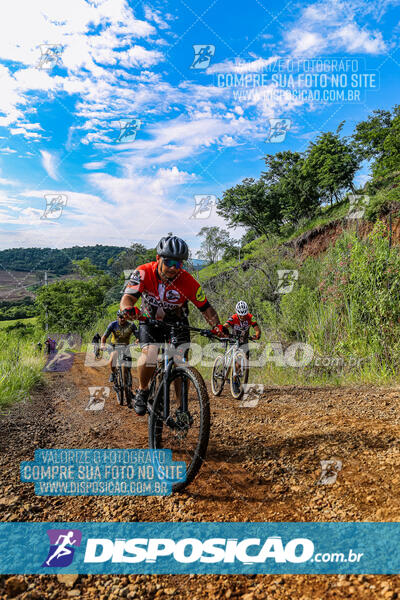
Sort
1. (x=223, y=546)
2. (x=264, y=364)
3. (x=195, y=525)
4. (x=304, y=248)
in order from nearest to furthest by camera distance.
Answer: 1. (x=223, y=546)
2. (x=195, y=525)
3. (x=264, y=364)
4. (x=304, y=248)

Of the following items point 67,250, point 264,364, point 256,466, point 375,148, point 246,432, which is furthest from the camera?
point 67,250

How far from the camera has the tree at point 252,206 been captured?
133ft

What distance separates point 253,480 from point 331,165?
132ft

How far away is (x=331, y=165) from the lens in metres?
37.4

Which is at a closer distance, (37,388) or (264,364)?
(37,388)

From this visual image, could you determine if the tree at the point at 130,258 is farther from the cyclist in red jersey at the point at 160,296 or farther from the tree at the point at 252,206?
the cyclist in red jersey at the point at 160,296

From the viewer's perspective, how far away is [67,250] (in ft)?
162

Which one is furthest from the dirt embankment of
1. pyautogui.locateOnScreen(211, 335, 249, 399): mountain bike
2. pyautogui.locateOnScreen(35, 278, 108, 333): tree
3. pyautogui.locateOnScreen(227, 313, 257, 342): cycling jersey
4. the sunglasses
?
pyautogui.locateOnScreen(35, 278, 108, 333): tree

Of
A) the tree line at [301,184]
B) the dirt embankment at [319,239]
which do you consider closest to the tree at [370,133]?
the tree line at [301,184]

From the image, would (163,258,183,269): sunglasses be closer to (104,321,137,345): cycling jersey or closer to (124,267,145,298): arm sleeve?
(124,267,145,298): arm sleeve

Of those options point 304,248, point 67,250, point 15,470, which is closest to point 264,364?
point 15,470

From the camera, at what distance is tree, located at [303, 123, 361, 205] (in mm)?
37344

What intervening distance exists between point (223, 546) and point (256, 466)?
1176mm

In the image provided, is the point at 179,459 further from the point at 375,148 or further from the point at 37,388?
the point at 375,148
